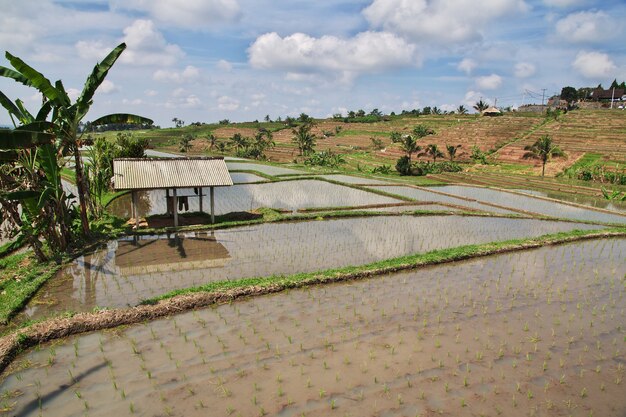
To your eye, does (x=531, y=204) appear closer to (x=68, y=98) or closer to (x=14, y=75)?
(x=68, y=98)

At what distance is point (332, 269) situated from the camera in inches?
419

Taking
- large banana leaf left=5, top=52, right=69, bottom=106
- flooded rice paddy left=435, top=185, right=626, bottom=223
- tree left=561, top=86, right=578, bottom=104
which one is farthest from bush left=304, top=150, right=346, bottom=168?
tree left=561, top=86, right=578, bottom=104

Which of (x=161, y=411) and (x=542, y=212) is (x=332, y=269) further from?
(x=542, y=212)

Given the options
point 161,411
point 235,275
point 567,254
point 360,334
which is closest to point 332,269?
point 235,275

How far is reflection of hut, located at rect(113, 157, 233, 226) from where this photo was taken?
14.2 metres

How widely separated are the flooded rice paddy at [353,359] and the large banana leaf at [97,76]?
7150 millimetres

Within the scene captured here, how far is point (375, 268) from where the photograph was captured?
1061 cm

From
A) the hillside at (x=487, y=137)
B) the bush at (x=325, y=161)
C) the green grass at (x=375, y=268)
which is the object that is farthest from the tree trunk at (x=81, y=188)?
the hillside at (x=487, y=137)

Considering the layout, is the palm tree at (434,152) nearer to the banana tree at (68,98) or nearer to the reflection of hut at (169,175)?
the reflection of hut at (169,175)

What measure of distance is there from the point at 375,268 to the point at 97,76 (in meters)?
9.10

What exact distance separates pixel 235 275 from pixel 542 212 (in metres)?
16.0

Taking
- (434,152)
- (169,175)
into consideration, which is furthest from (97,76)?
(434,152)

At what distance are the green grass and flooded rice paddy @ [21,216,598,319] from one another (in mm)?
680

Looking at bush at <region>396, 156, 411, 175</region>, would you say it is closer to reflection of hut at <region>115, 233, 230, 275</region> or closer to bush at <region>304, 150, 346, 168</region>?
bush at <region>304, 150, 346, 168</region>
